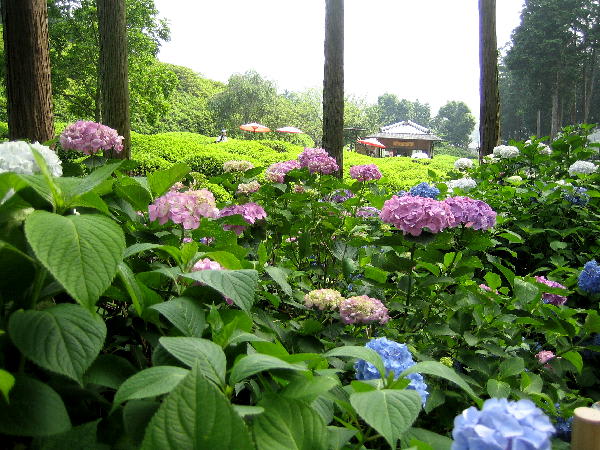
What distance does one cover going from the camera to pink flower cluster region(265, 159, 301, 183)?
8.05 ft

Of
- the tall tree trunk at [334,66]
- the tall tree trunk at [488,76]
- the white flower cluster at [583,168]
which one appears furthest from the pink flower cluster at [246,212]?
the tall tree trunk at [488,76]

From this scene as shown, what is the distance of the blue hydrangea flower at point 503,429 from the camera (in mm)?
416

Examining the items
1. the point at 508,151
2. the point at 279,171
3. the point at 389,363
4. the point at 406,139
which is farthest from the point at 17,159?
the point at 406,139

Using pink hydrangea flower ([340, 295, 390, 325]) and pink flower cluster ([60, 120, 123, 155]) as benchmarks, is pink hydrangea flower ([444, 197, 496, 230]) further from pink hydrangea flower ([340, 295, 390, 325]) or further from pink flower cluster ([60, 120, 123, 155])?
pink flower cluster ([60, 120, 123, 155])

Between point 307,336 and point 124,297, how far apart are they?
0.52 metres

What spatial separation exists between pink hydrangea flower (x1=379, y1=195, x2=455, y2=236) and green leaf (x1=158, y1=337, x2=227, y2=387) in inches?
37.9

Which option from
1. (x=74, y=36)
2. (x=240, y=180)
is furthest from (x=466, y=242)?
(x=74, y=36)

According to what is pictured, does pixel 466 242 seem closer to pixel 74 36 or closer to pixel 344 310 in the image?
pixel 344 310

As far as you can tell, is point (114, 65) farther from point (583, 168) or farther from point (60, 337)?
point (60, 337)

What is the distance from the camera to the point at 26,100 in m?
3.36

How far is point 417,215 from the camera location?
1.48 metres

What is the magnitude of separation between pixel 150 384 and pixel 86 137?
1.71 metres

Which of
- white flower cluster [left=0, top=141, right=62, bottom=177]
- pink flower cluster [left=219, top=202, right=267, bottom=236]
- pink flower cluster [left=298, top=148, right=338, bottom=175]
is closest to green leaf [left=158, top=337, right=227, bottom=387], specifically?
white flower cluster [left=0, top=141, right=62, bottom=177]

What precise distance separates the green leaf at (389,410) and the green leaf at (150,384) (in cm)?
21
